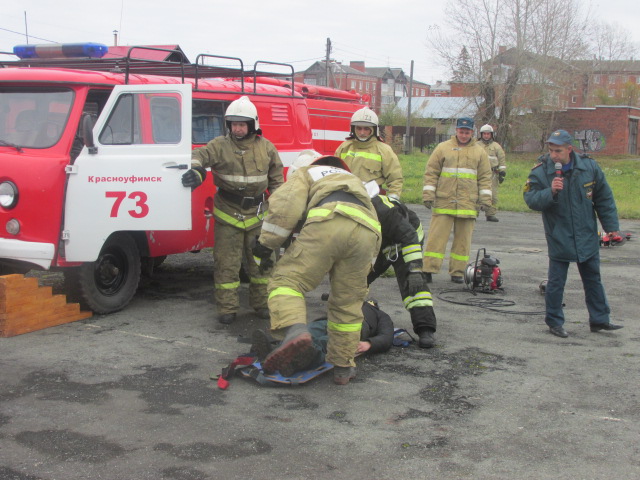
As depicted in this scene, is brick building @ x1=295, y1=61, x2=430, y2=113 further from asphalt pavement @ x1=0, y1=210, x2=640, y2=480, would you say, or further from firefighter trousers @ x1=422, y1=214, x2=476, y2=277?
asphalt pavement @ x1=0, y1=210, x2=640, y2=480

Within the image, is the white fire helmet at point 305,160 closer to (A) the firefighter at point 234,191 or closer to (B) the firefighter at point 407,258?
(B) the firefighter at point 407,258

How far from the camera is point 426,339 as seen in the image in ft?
20.0

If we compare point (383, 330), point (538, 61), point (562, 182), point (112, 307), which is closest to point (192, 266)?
point (112, 307)

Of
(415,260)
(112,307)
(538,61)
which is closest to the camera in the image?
(415,260)

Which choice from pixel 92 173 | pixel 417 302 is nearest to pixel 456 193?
pixel 417 302

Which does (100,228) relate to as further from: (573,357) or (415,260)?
(573,357)

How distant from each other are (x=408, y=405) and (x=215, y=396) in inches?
50.3

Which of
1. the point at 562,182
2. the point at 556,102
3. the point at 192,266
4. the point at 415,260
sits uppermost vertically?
the point at 556,102

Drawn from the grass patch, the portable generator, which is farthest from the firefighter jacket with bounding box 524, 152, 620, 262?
the grass patch

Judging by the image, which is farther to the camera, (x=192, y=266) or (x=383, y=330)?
(x=192, y=266)

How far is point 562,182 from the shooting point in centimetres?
644

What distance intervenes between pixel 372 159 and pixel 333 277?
269cm

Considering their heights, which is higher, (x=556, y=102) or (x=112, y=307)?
(x=556, y=102)

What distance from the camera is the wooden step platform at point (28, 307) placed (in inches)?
242
